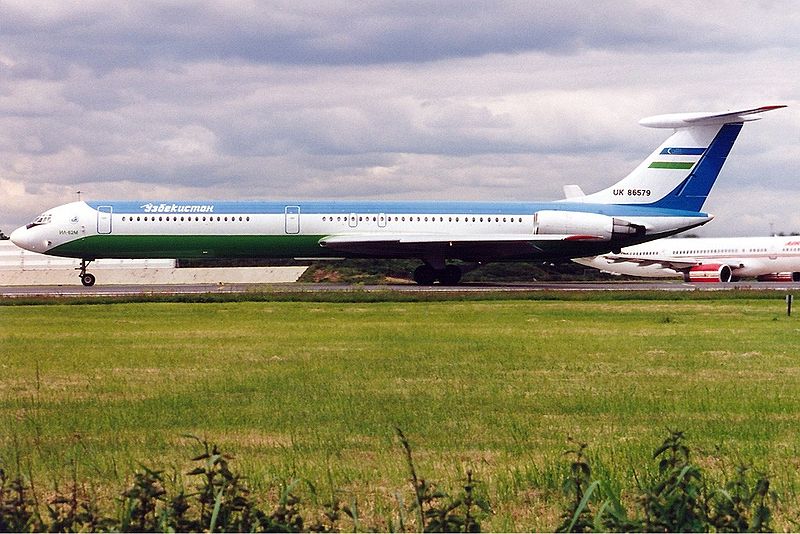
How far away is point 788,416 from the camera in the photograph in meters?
13.2

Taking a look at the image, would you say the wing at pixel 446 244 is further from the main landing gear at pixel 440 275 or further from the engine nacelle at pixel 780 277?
the engine nacelle at pixel 780 277

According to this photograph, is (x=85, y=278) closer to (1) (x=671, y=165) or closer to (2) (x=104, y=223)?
(2) (x=104, y=223)

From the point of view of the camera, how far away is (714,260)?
68.4 meters

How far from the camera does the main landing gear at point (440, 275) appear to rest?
5119cm

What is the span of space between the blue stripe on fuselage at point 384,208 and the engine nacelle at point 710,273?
16.9 metres

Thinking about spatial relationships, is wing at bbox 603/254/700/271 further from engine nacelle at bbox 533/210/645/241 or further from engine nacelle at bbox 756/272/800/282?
engine nacelle at bbox 533/210/645/241

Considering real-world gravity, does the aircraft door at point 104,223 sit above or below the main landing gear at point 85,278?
above


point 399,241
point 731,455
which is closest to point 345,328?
point 731,455

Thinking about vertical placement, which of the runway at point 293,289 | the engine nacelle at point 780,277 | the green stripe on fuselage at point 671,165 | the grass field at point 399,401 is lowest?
the grass field at point 399,401

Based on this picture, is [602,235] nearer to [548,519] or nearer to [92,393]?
[92,393]

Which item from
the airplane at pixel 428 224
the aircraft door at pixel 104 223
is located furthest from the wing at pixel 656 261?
the aircraft door at pixel 104 223

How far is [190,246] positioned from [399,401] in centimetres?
3615

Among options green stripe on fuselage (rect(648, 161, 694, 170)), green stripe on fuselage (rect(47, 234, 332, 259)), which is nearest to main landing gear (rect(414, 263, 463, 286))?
green stripe on fuselage (rect(47, 234, 332, 259))

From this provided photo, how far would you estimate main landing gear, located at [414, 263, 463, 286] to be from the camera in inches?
2015
